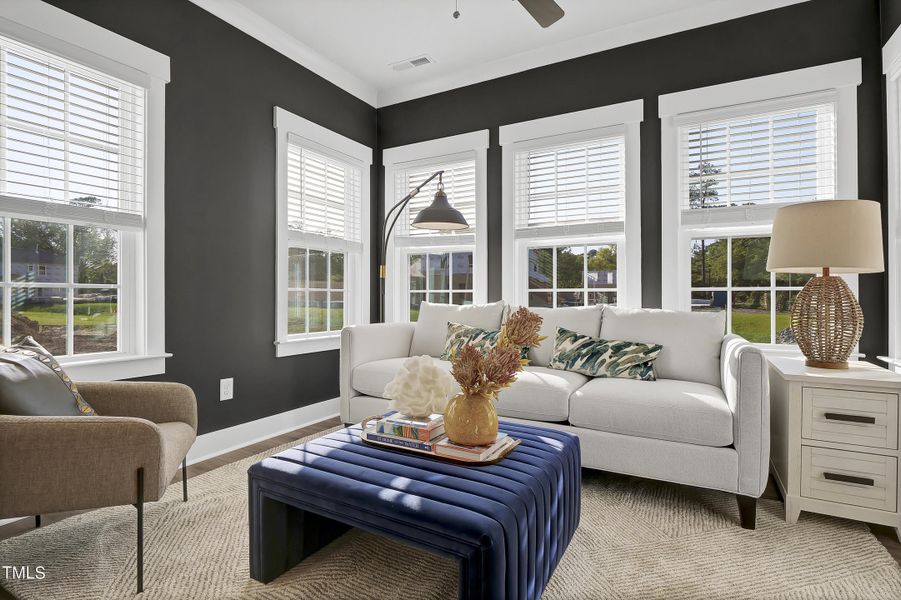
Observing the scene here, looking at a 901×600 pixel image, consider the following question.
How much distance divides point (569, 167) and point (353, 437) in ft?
8.93

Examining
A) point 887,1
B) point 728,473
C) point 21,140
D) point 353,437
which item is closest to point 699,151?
point 887,1

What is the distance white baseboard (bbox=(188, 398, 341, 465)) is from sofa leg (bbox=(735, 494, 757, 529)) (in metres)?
2.85

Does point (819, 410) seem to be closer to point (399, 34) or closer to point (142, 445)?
point (142, 445)

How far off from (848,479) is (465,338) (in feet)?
6.75

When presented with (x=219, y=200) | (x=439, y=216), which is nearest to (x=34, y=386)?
(x=219, y=200)

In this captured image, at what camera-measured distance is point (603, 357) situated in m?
2.77

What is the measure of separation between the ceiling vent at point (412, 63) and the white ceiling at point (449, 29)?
0.16 ft

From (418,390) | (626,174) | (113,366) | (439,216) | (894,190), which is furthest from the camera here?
(626,174)

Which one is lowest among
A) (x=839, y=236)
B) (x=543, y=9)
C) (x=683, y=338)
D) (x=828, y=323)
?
(x=683, y=338)

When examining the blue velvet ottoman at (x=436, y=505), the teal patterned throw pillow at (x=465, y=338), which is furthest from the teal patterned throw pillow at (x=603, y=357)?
the blue velvet ottoman at (x=436, y=505)

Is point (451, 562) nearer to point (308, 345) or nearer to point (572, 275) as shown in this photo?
point (308, 345)

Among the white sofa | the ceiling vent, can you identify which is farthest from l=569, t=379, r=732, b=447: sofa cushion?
the ceiling vent

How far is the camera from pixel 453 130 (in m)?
4.09

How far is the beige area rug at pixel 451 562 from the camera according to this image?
1607 mm
